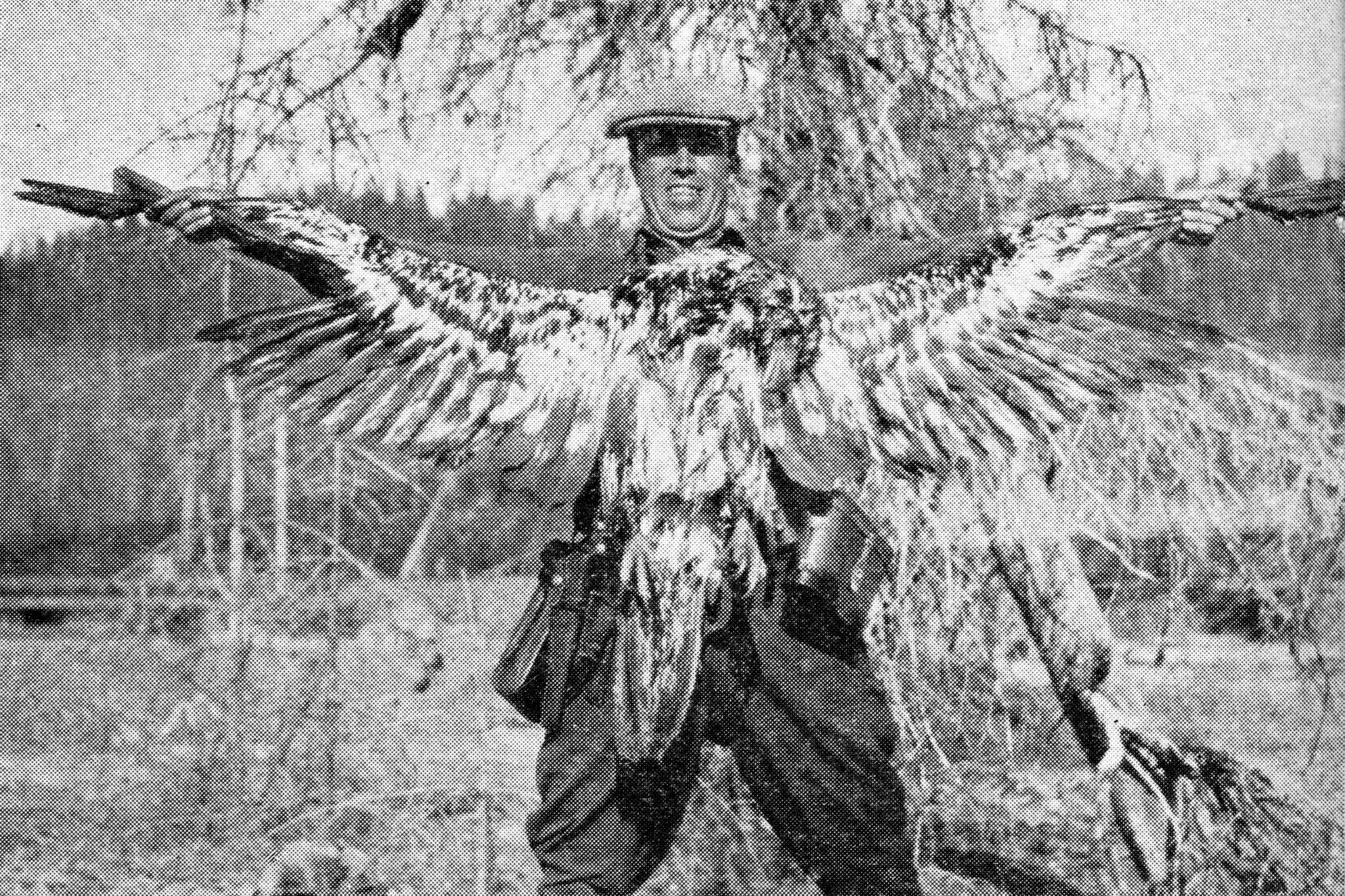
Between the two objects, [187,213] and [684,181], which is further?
[684,181]

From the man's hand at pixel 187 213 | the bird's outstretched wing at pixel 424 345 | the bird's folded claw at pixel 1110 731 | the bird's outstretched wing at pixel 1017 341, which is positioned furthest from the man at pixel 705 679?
the man's hand at pixel 187 213

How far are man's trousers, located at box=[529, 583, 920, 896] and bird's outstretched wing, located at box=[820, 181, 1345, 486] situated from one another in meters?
0.51

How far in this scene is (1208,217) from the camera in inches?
97.3

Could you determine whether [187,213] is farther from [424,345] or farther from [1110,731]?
[1110,731]

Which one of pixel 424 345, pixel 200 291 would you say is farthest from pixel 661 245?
pixel 200 291

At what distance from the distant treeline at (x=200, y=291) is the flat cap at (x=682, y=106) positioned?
0.33 m

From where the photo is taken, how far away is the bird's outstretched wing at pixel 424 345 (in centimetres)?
252

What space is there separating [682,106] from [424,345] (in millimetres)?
732

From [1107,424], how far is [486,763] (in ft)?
7.58

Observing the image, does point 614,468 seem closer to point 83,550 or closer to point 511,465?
point 511,465

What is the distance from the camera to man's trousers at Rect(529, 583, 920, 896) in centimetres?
276

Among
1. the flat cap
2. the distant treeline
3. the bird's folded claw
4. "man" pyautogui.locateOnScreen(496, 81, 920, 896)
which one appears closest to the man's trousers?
"man" pyautogui.locateOnScreen(496, 81, 920, 896)

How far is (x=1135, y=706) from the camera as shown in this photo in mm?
3471

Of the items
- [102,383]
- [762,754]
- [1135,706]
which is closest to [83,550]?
[102,383]
